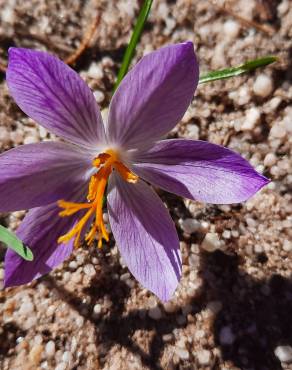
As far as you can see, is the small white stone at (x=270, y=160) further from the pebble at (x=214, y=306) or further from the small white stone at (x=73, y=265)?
the small white stone at (x=73, y=265)

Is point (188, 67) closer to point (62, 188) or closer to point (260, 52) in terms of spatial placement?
point (62, 188)

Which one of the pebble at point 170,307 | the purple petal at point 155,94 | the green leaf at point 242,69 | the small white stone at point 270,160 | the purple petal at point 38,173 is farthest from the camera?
the small white stone at point 270,160

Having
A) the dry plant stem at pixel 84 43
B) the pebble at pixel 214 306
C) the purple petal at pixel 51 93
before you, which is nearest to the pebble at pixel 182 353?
the pebble at pixel 214 306

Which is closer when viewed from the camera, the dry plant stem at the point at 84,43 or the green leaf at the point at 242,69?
the green leaf at the point at 242,69

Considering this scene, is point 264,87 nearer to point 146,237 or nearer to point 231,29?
point 231,29

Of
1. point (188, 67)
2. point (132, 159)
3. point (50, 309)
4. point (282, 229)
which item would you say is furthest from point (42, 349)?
point (188, 67)

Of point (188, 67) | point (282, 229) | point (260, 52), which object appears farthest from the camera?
point (260, 52)
